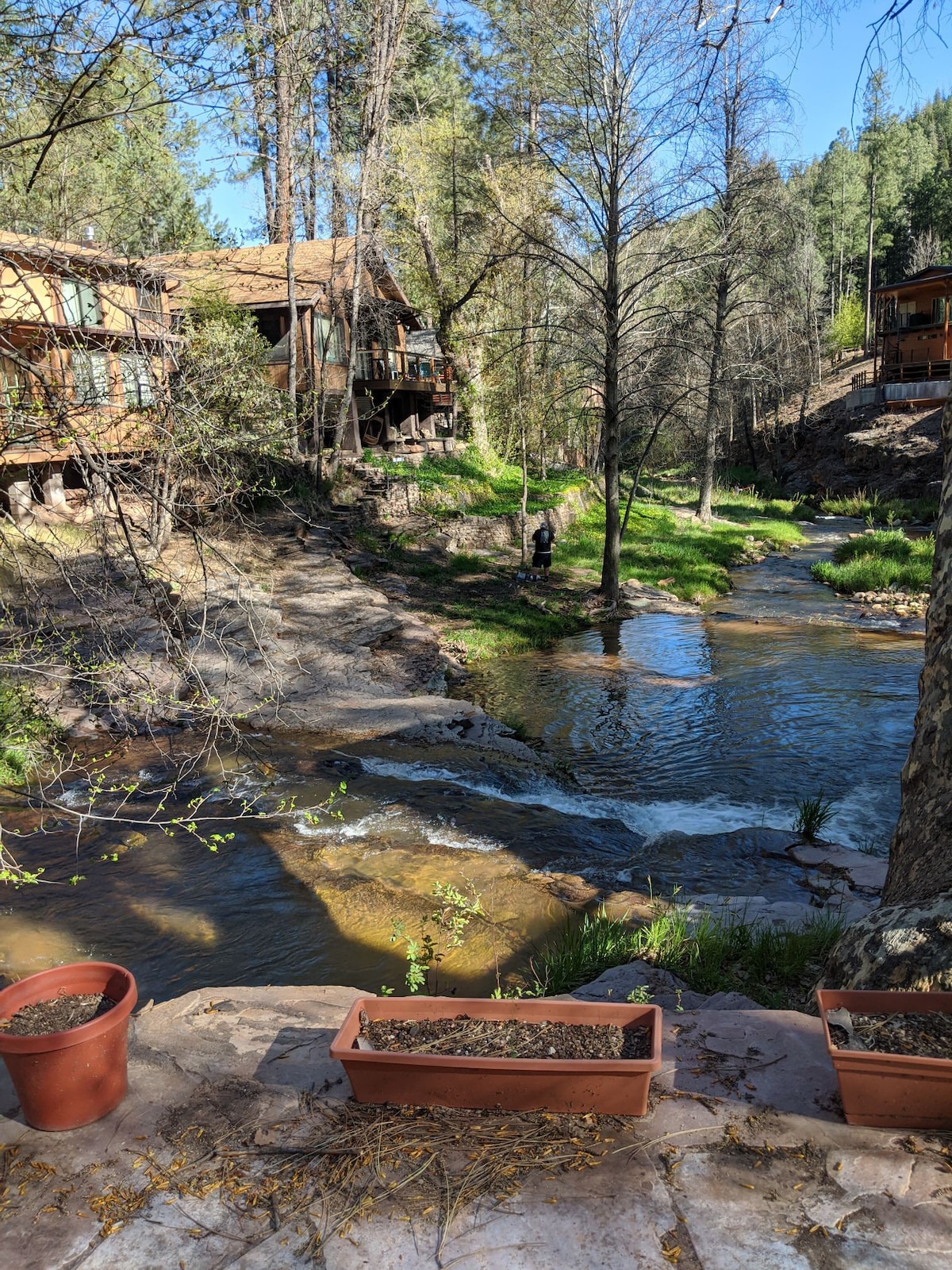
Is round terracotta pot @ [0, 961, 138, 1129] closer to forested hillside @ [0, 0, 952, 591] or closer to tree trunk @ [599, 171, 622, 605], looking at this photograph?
forested hillside @ [0, 0, 952, 591]

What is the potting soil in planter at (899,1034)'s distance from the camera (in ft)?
9.32

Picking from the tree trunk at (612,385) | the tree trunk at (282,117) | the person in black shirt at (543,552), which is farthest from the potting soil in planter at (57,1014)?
the person in black shirt at (543,552)

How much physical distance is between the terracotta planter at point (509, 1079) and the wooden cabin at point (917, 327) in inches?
1612

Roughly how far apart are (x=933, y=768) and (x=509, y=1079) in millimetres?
2655

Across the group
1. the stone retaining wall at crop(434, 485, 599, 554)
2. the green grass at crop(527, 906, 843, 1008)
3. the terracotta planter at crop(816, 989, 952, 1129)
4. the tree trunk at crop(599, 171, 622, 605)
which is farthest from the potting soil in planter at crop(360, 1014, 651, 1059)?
the stone retaining wall at crop(434, 485, 599, 554)

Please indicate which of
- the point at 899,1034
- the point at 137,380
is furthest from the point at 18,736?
the point at 899,1034

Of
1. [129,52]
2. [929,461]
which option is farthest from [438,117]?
[129,52]

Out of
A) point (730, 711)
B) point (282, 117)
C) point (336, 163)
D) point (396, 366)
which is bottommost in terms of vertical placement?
point (730, 711)

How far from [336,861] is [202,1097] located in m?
4.32

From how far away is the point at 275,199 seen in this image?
30.3 meters

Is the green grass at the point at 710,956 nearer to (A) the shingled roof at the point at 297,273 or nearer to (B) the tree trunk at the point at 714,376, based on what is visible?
(B) the tree trunk at the point at 714,376

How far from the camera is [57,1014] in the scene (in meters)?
3.39

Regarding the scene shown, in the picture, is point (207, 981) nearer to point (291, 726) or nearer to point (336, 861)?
point (336, 861)

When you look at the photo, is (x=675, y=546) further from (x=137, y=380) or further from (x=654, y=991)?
(x=137, y=380)
